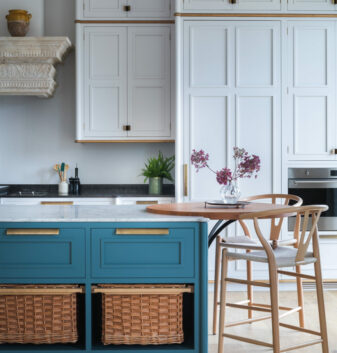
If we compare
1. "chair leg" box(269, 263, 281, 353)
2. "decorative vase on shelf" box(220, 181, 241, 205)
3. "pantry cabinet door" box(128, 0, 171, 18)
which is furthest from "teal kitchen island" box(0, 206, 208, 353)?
"pantry cabinet door" box(128, 0, 171, 18)

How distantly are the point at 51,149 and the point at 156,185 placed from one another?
118 cm

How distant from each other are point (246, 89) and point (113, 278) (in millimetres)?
2567

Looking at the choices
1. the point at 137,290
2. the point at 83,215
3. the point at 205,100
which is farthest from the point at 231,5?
the point at 137,290

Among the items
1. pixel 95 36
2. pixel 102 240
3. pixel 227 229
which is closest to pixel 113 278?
pixel 102 240

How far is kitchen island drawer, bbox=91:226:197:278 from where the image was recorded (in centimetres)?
260

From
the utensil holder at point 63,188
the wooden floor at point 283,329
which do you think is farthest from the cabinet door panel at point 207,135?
the utensil holder at point 63,188

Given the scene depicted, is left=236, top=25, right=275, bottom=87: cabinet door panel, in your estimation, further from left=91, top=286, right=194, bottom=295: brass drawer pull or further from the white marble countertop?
left=91, top=286, right=194, bottom=295: brass drawer pull

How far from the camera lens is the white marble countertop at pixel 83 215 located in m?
2.60

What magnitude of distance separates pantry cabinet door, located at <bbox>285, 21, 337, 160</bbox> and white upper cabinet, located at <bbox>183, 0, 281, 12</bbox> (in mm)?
342

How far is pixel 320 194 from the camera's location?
4.68 m

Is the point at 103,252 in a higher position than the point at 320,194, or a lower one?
lower

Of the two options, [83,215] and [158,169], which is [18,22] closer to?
[158,169]

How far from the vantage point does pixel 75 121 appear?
536cm

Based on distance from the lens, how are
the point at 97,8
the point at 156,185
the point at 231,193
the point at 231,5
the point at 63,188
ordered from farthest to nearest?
the point at 63,188 < the point at 156,185 < the point at 97,8 < the point at 231,5 < the point at 231,193
